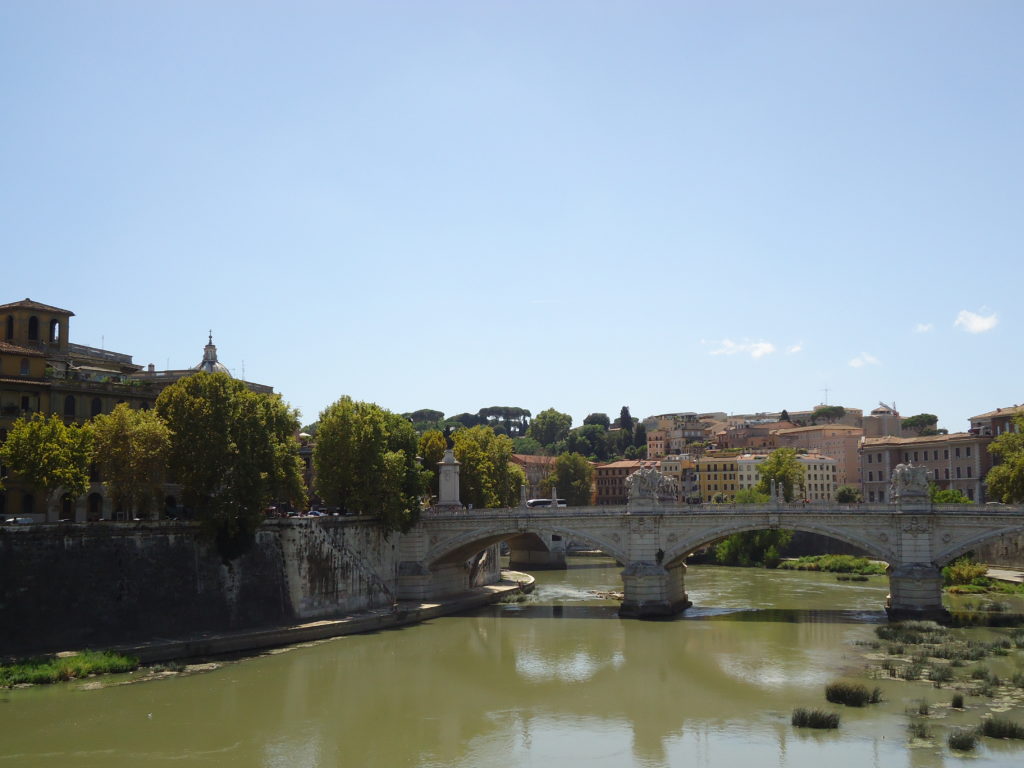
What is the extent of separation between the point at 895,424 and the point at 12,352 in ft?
321

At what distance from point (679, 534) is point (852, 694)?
1793 cm

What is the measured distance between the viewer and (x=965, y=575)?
2090 inches

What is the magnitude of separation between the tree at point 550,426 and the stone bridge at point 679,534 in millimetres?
115392

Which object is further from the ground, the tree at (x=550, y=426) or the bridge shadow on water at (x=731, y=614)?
the tree at (x=550, y=426)

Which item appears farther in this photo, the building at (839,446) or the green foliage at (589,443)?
the green foliage at (589,443)

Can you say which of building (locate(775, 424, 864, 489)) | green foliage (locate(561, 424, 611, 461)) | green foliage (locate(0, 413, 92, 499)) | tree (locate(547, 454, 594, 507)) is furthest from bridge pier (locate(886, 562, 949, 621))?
green foliage (locate(561, 424, 611, 461))

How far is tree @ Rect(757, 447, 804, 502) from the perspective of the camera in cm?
7670

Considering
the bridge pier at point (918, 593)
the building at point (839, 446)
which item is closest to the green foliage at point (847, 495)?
the building at point (839, 446)

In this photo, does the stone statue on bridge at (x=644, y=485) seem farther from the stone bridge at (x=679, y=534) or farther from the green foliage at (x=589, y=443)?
the green foliage at (x=589, y=443)

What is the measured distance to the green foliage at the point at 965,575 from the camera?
52531mm

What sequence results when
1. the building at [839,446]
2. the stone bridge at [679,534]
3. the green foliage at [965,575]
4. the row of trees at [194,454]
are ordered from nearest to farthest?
the row of trees at [194,454] → the stone bridge at [679,534] → the green foliage at [965,575] → the building at [839,446]

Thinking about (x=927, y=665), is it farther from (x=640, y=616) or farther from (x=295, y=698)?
(x=295, y=698)

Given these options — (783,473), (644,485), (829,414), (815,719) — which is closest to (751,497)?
(783,473)

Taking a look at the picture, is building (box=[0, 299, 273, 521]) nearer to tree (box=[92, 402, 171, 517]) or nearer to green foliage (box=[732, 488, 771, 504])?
tree (box=[92, 402, 171, 517])
